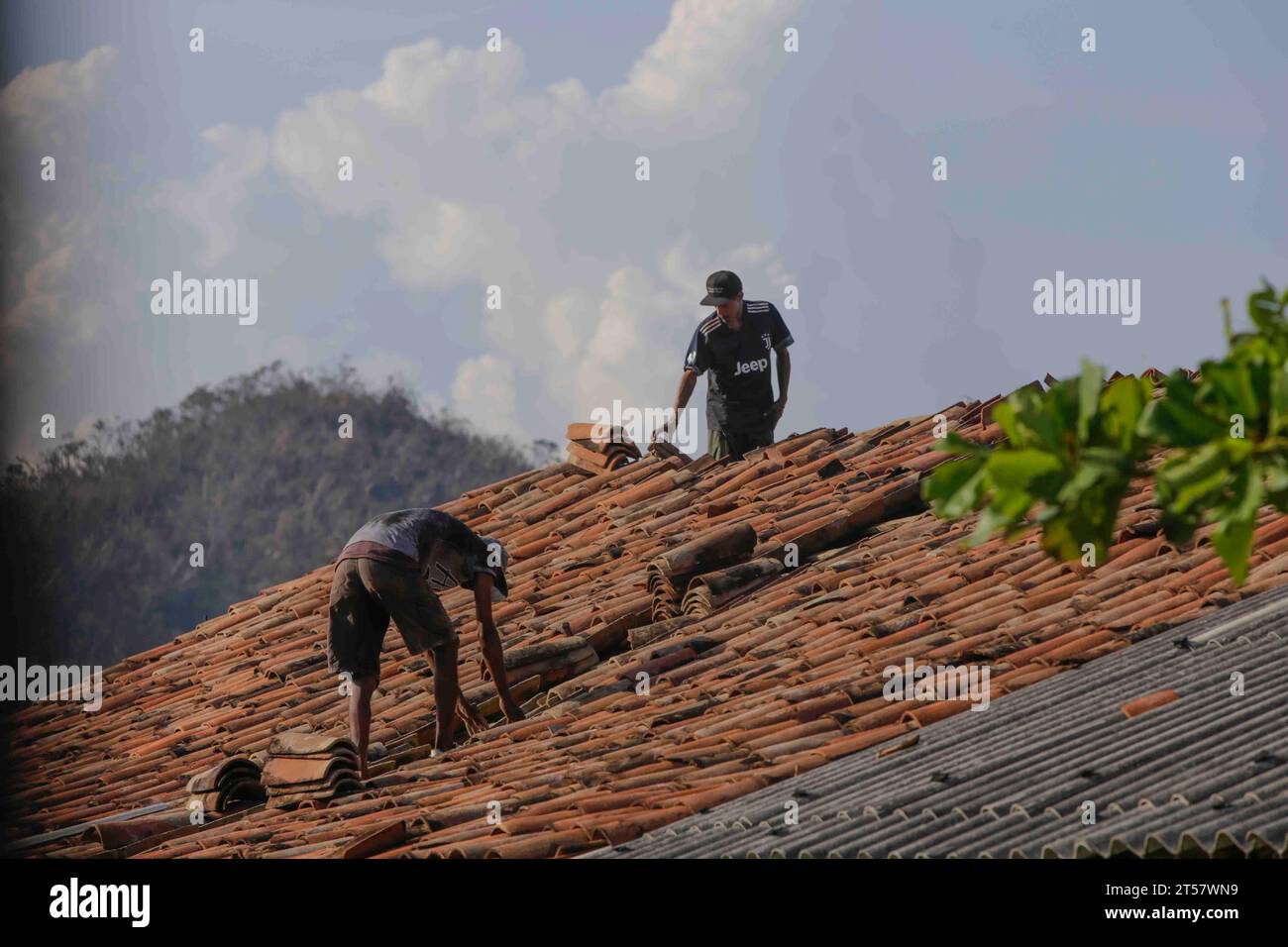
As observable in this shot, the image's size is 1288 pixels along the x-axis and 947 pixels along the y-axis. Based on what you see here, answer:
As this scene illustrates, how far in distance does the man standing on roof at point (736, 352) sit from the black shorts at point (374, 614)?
13.7 feet

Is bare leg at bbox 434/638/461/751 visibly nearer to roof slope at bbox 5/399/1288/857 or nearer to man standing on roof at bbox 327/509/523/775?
man standing on roof at bbox 327/509/523/775

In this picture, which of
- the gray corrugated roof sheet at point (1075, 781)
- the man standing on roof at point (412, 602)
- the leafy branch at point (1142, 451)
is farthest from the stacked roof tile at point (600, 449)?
the leafy branch at point (1142, 451)

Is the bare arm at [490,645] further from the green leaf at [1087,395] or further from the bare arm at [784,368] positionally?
the green leaf at [1087,395]

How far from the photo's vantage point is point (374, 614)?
10.0 m

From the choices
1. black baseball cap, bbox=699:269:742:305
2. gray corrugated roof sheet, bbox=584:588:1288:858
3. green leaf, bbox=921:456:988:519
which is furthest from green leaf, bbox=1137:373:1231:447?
black baseball cap, bbox=699:269:742:305

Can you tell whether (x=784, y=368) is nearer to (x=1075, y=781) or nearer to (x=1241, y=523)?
(x=1075, y=781)

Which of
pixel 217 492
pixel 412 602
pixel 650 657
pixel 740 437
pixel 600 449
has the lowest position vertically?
pixel 650 657

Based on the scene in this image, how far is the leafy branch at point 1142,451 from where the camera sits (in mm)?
3641

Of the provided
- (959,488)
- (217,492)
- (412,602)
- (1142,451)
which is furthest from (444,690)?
(217,492)

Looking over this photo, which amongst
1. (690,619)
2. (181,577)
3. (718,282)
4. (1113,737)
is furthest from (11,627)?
(181,577)

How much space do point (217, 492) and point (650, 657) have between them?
149 feet

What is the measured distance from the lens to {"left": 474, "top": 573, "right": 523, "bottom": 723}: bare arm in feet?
32.1

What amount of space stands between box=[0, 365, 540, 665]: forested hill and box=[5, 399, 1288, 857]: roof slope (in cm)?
2966

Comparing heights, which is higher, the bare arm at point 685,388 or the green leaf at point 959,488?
the bare arm at point 685,388
